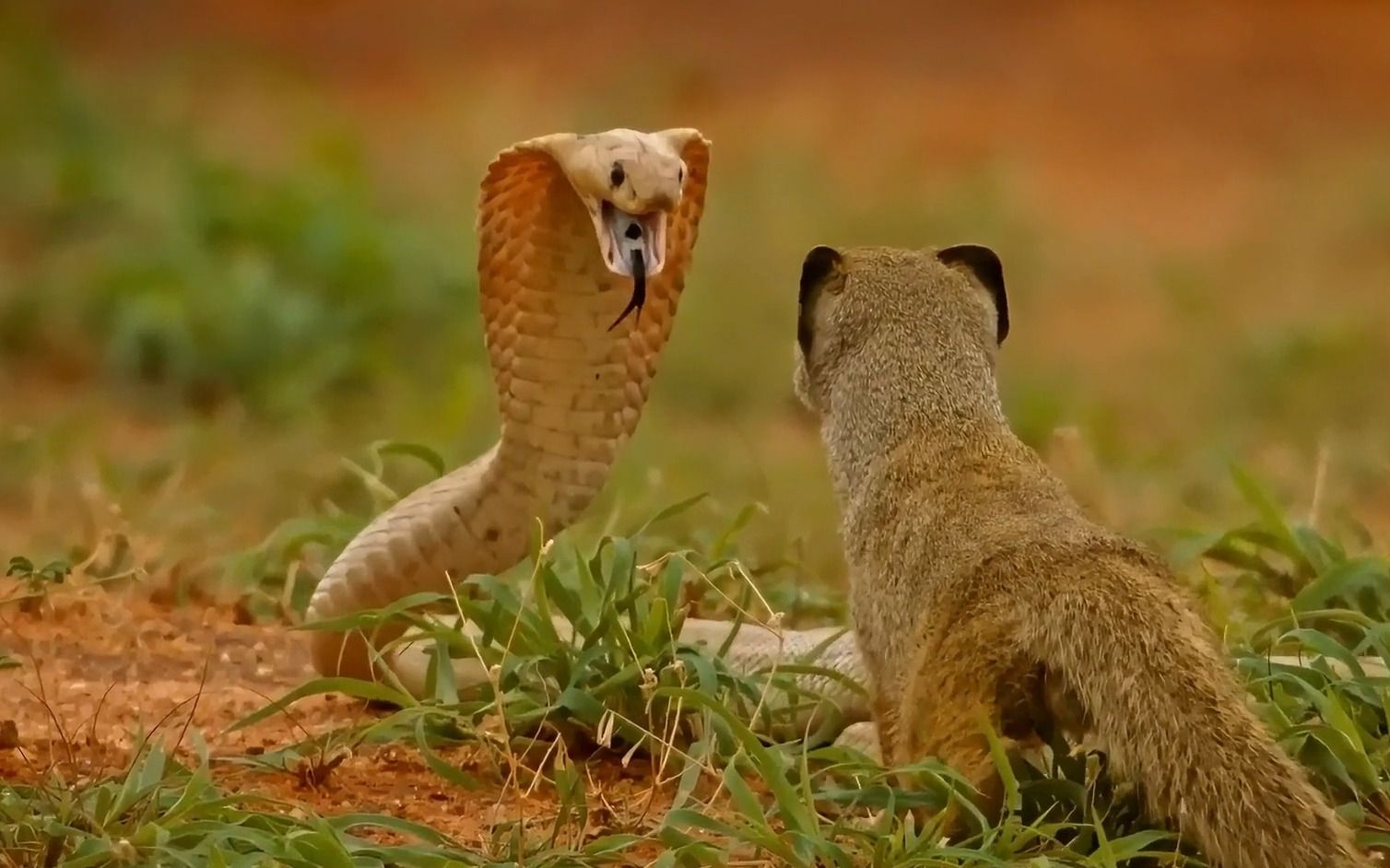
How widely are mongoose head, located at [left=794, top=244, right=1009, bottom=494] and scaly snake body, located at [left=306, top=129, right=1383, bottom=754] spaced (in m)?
0.27

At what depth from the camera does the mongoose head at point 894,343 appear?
3.51 meters

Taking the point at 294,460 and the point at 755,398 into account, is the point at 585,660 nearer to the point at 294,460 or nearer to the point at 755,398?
the point at 294,460

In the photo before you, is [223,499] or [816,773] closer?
[816,773]

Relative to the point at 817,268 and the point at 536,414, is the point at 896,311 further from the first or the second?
the point at 536,414

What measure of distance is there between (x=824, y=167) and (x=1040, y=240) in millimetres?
1563

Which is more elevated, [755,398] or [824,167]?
[824,167]

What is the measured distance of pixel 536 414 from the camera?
150 inches

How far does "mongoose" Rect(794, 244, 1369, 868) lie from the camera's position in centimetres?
280

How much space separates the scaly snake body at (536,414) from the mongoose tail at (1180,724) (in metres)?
0.73

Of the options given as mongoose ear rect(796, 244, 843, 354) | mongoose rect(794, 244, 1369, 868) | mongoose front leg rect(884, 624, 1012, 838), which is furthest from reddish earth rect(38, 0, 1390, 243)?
mongoose front leg rect(884, 624, 1012, 838)

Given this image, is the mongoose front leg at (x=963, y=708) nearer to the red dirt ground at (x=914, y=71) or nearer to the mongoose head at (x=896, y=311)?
the mongoose head at (x=896, y=311)

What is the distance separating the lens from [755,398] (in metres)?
8.66

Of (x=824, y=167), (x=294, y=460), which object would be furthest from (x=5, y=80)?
(x=294, y=460)

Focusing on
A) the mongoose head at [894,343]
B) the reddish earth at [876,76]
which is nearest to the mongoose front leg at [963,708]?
the mongoose head at [894,343]
